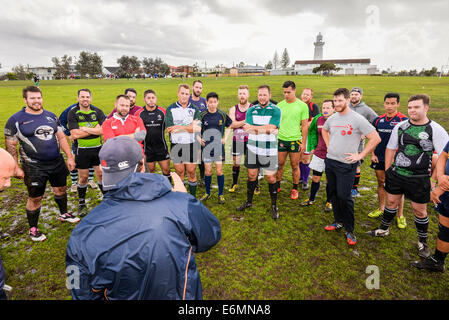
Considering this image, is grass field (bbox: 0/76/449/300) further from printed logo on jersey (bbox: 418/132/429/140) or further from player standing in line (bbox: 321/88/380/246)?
printed logo on jersey (bbox: 418/132/429/140)

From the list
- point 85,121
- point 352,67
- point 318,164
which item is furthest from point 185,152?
point 352,67

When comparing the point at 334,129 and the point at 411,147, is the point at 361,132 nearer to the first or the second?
the point at 334,129

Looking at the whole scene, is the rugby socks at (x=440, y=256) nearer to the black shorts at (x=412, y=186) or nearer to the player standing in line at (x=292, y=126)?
the black shorts at (x=412, y=186)

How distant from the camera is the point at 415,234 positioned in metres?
4.35

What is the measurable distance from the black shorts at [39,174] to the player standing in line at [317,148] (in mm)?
5322

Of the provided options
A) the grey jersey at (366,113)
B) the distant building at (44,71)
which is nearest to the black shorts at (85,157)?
the grey jersey at (366,113)

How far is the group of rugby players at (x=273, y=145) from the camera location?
368cm

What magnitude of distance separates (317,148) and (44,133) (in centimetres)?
569

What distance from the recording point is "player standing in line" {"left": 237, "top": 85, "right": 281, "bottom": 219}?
4.82m

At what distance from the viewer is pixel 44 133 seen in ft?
13.5

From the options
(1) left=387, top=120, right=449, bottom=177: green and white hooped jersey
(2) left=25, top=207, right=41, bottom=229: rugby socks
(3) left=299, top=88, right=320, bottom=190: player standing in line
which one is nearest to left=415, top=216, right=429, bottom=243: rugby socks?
(1) left=387, top=120, right=449, bottom=177: green and white hooped jersey

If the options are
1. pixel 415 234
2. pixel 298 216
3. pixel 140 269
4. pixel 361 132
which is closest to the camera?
pixel 140 269
